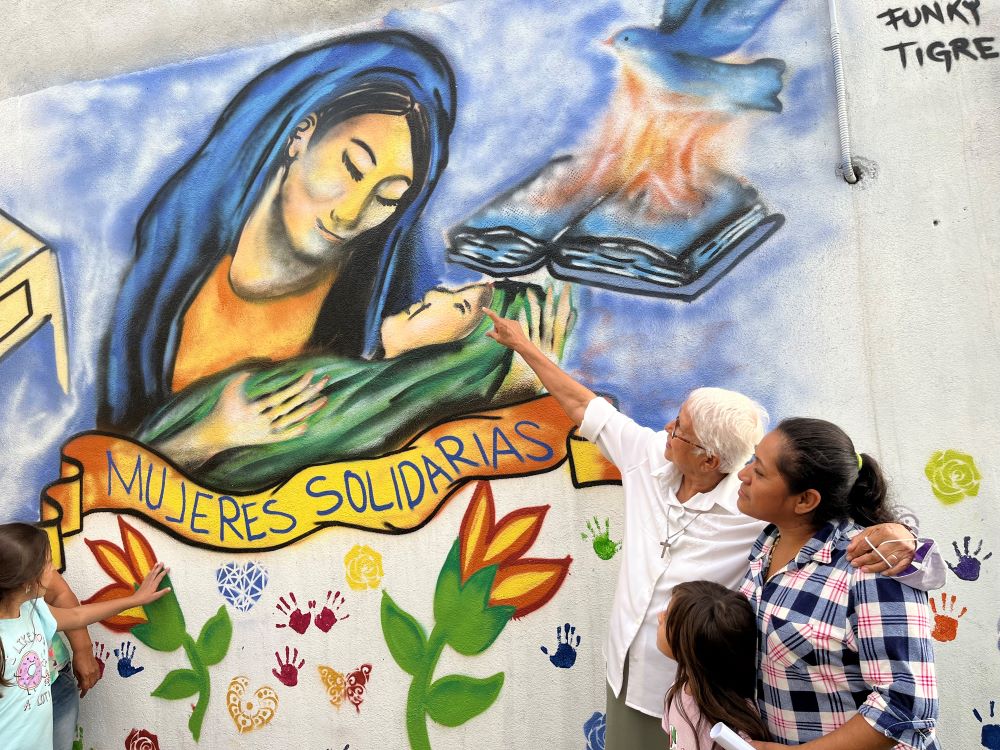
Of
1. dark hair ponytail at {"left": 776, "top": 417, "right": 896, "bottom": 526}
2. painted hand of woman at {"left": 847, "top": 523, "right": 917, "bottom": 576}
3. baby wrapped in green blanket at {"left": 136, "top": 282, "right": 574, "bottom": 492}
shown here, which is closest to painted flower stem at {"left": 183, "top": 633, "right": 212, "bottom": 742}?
baby wrapped in green blanket at {"left": 136, "top": 282, "right": 574, "bottom": 492}

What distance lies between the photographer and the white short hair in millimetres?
2400

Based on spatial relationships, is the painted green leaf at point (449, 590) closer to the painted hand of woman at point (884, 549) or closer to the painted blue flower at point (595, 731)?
the painted blue flower at point (595, 731)

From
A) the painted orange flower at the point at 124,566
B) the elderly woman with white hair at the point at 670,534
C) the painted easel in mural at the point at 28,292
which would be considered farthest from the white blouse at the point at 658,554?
the painted easel in mural at the point at 28,292

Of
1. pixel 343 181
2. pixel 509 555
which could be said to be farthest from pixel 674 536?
pixel 343 181

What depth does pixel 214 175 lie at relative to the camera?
373cm

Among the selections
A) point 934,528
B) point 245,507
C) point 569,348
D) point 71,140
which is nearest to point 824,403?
point 934,528

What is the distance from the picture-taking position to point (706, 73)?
3141 mm

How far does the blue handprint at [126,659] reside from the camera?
143 inches

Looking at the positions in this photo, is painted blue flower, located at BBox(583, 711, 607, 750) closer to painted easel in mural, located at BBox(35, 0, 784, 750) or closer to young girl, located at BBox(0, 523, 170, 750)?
painted easel in mural, located at BBox(35, 0, 784, 750)

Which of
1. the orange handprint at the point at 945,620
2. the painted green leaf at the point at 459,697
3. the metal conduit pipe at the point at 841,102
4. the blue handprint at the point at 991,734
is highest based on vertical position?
the metal conduit pipe at the point at 841,102

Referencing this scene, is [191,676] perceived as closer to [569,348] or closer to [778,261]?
[569,348]

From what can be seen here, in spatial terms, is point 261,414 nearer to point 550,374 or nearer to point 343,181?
point 343,181

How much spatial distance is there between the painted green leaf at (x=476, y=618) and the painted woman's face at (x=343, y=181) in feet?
4.48

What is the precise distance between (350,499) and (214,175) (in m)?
1.44
